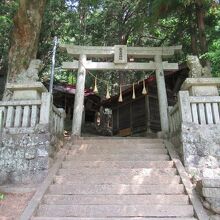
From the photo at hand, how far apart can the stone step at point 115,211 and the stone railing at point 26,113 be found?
7.72 ft

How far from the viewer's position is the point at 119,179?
6.58 m

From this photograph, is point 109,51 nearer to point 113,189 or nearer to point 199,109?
point 199,109

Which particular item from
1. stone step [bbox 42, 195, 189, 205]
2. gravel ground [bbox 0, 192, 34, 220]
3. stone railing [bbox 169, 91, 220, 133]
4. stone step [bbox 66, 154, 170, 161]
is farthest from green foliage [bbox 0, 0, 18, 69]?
stone step [bbox 42, 195, 189, 205]

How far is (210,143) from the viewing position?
696 centimetres

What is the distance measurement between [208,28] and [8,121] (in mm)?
7458

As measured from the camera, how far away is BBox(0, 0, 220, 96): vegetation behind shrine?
10.6 m

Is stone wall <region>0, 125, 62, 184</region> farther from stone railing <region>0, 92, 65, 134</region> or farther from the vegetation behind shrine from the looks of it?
the vegetation behind shrine

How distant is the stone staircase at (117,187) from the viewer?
17.7 ft

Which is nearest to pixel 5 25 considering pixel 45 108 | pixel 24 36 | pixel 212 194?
pixel 24 36

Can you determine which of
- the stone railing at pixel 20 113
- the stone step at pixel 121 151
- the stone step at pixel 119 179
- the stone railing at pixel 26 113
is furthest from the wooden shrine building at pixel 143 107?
the stone step at pixel 119 179

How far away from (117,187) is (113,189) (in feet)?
0.33

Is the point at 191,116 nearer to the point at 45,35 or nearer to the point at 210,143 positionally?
the point at 210,143

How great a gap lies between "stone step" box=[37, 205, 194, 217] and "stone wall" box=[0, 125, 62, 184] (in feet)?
4.13

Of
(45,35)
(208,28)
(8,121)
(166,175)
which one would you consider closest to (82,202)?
(166,175)
